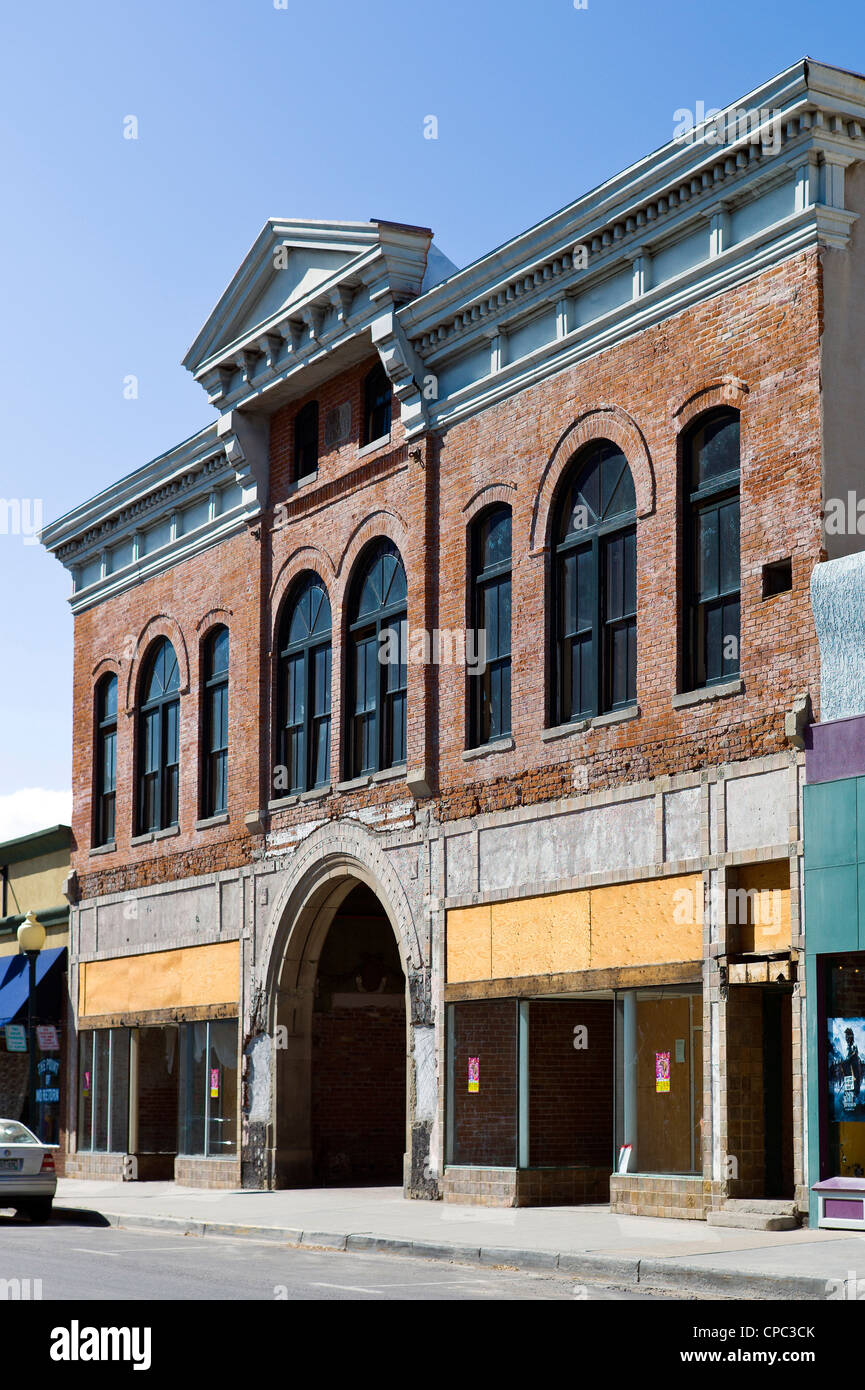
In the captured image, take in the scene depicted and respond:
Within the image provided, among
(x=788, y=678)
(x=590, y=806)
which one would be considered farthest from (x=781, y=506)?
(x=590, y=806)

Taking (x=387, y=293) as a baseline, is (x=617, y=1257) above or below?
below

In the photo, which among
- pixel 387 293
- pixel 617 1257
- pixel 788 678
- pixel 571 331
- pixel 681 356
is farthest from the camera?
pixel 387 293

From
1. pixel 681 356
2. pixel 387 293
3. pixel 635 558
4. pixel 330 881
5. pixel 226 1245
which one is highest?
pixel 387 293

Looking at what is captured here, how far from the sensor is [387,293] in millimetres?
25609

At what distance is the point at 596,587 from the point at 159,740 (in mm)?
12572

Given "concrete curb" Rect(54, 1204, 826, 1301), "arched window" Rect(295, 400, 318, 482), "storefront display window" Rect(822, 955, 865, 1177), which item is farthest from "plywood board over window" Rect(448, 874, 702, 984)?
"arched window" Rect(295, 400, 318, 482)

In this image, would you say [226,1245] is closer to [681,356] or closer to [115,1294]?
[115,1294]

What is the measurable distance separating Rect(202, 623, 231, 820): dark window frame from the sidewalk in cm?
651

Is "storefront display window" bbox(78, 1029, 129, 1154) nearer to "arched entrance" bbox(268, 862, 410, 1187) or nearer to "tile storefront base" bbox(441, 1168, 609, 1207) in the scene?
"arched entrance" bbox(268, 862, 410, 1187)

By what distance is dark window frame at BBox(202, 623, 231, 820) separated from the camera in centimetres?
3070

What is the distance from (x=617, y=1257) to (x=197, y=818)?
1632cm

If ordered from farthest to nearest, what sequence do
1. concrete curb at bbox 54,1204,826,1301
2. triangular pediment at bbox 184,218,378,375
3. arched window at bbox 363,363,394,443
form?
arched window at bbox 363,363,394,443 < triangular pediment at bbox 184,218,378,375 < concrete curb at bbox 54,1204,826,1301

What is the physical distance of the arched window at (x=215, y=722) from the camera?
3073 centimetres
